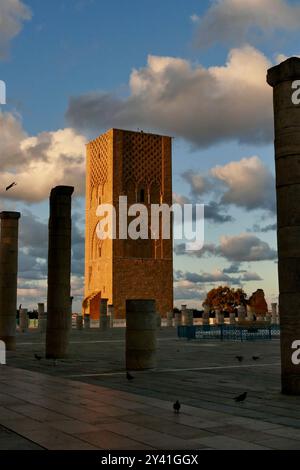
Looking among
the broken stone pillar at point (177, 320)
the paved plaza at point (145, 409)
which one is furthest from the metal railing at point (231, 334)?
the broken stone pillar at point (177, 320)

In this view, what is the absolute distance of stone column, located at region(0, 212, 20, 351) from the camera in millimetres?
20672

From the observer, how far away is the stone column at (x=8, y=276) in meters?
20.7

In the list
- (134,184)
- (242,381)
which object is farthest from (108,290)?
(242,381)

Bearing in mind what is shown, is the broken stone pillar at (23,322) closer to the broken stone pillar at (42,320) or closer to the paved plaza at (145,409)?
the broken stone pillar at (42,320)

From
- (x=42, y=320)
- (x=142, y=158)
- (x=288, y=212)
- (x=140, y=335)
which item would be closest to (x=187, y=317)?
(x=42, y=320)

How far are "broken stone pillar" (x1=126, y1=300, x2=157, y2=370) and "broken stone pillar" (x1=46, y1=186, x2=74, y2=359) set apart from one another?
3.72 metres

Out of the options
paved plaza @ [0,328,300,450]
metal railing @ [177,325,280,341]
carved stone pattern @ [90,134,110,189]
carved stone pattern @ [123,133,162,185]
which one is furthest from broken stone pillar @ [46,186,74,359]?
carved stone pattern @ [90,134,110,189]

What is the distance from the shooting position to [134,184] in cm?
6222

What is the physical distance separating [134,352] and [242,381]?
3047 millimetres

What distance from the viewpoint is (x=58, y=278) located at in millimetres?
16922

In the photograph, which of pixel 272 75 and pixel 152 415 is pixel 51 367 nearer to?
pixel 152 415

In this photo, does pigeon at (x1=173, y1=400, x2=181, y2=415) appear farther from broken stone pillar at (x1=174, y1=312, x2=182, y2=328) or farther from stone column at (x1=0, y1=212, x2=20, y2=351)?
broken stone pillar at (x1=174, y1=312, x2=182, y2=328)

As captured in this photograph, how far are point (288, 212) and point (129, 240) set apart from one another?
52662 mm
